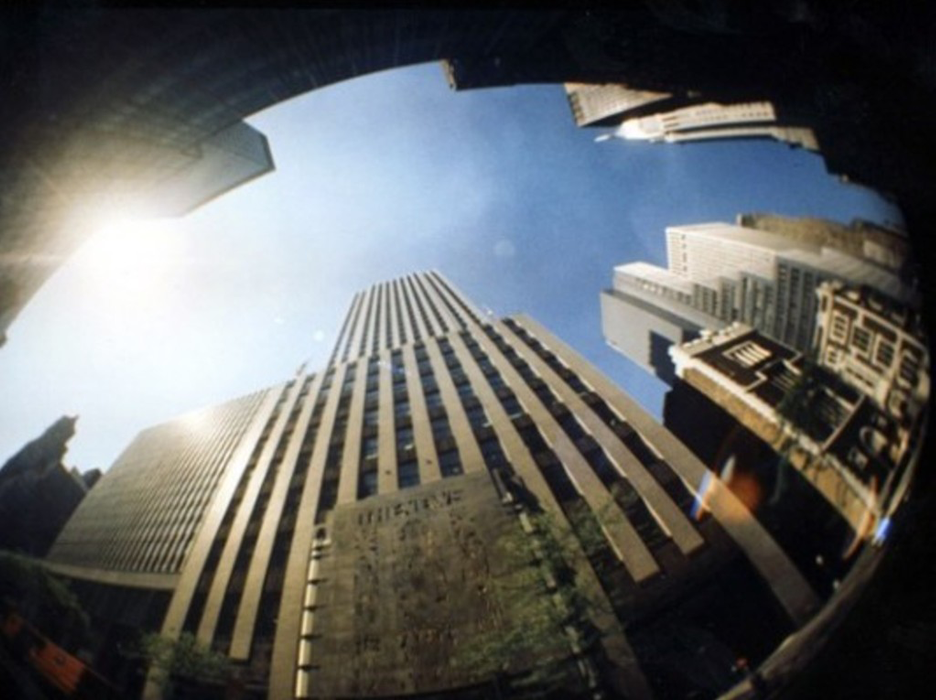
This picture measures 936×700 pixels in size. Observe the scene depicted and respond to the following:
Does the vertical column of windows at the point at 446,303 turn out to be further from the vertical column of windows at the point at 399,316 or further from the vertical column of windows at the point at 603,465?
the vertical column of windows at the point at 603,465

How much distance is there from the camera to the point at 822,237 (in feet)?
5.41

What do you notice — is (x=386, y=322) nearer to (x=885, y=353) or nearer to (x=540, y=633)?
(x=540, y=633)

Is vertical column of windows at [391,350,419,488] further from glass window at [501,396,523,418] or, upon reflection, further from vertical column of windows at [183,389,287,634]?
vertical column of windows at [183,389,287,634]

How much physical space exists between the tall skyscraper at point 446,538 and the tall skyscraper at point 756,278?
43.5 inches

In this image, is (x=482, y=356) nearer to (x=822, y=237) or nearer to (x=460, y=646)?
(x=460, y=646)

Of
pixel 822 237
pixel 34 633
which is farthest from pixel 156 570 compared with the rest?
pixel 822 237

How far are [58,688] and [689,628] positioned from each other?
8.14 meters

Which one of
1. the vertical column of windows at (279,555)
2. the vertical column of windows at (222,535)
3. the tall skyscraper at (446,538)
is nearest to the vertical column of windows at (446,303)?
the tall skyscraper at (446,538)

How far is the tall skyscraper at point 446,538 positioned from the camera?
168 inches

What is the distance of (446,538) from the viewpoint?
262 inches

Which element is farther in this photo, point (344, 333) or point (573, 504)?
point (344, 333)

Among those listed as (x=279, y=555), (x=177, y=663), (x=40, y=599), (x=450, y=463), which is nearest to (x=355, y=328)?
(x=450, y=463)

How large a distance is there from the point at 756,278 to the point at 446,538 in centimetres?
625

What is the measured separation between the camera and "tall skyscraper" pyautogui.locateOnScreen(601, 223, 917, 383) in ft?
5.08
